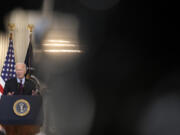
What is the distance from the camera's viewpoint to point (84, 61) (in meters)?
4.70

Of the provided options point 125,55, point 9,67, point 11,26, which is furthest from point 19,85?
point 125,55

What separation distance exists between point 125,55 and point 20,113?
2.72 m

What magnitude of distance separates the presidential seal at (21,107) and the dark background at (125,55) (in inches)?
83.0

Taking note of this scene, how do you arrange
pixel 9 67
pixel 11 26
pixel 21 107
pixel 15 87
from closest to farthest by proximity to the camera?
1. pixel 21 107
2. pixel 15 87
3. pixel 9 67
4. pixel 11 26

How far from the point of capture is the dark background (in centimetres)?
469

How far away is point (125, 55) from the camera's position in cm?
483

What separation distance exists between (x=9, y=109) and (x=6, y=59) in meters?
1.76

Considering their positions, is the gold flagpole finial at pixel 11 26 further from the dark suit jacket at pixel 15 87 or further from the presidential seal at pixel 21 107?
the presidential seal at pixel 21 107

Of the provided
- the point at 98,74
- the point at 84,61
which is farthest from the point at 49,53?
the point at 98,74

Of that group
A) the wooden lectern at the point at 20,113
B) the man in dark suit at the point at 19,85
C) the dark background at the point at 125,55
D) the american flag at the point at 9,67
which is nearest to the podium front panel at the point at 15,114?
the wooden lectern at the point at 20,113

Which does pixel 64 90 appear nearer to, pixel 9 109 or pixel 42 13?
pixel 42 13

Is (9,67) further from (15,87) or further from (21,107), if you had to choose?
(21,107)

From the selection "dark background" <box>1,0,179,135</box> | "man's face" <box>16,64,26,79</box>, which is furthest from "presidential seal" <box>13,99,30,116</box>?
"dark background" <box>1,0,179,135</box>

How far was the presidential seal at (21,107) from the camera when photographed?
8.63 feet
